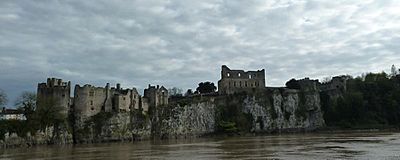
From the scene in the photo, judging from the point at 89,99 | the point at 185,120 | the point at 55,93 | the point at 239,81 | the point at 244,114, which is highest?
the point at 239,81

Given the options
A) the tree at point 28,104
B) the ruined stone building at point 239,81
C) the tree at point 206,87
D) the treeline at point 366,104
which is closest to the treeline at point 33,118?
the tree at point 28,104

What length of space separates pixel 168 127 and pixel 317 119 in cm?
4000

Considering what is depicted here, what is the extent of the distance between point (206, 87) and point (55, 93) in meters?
54.2

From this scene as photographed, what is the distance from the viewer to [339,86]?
106250mm

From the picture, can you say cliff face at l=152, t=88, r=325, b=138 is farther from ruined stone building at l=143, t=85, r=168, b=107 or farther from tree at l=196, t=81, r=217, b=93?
tree at l=196, t=81, r=217, b=93

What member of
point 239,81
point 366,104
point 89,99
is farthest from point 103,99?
point 366,104

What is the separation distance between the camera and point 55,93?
67.5 metres

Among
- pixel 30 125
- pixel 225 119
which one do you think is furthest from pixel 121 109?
pixel 225 119

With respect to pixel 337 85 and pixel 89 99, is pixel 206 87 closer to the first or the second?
pixel 337 85

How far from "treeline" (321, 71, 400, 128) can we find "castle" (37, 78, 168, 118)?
4642cm

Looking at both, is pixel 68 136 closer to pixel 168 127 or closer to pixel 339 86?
pixel 168 127

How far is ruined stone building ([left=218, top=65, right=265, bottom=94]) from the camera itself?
327 feet

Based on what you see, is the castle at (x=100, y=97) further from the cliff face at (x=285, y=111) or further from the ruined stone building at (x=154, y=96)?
the cliff face at (x=285, y=111)

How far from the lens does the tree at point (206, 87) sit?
11462 cm
